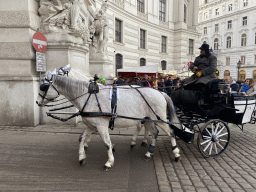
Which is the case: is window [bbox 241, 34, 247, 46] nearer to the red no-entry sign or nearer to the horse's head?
the red no-entry sign

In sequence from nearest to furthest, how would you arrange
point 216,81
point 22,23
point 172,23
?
point 216,81, point 22,23, point 172,23

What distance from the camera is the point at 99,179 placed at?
334 centimetres

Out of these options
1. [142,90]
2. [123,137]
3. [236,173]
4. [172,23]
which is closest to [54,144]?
[123,137]

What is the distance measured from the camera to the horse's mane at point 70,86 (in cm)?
365

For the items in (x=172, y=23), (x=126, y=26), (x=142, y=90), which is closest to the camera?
(x=142, y=90)

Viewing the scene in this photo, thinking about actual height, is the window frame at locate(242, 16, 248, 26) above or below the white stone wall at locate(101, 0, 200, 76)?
above

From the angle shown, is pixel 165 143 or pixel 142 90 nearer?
pixel 142 90

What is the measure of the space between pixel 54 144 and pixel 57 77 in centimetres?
224

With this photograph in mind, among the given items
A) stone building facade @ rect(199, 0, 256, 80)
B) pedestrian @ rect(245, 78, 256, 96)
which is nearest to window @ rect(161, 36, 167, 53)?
pedestrian @ rect(245, 78, 256, 96)

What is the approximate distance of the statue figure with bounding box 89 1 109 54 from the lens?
1032 centimetres

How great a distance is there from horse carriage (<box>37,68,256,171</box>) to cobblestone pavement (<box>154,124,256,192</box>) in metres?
0.26

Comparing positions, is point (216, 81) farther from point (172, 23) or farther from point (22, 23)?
point (172, 23)

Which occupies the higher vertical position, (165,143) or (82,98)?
(82,98)

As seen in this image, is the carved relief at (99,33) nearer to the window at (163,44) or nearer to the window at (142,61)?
the window at (142,61)
